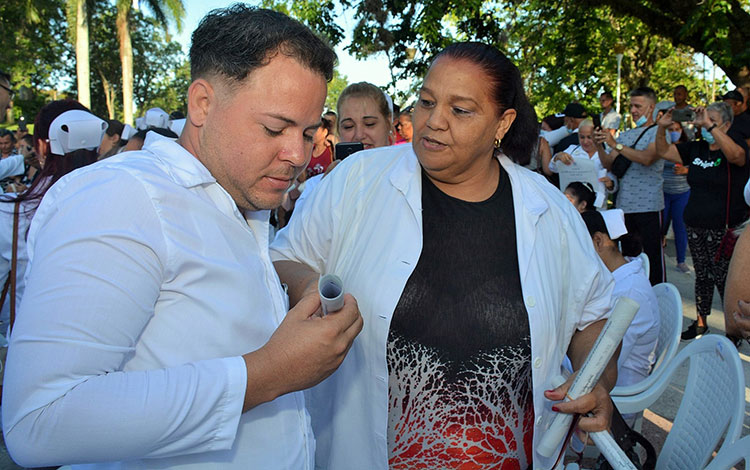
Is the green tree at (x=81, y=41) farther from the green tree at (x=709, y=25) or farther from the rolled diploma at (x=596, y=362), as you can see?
the rolled diploma at (x=596, y=362)

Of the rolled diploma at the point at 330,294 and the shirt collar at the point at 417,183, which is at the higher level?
the shirt collar at the point at 417,183

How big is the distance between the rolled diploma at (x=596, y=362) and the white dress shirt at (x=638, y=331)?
1.51 metres

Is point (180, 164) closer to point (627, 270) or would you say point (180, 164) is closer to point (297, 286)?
point (297, 286)

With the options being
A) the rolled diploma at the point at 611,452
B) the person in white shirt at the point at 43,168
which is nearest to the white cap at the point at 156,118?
the person in white shirt at the point at 43,168

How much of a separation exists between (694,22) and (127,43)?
27706 mm

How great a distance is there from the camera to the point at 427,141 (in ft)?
6.66

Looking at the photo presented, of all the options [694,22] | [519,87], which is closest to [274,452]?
[519,87]

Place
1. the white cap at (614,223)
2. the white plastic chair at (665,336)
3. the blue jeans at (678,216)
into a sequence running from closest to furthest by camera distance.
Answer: the white plastic chair at (665,336) → the white cap at (614,223) → the blue jeans at (678,216)

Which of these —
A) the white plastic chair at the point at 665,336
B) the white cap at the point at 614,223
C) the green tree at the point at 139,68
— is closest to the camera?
the white plastic chair at the point at 665,336

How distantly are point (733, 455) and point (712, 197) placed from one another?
15.4 ft

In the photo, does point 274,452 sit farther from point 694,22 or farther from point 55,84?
point 55,84

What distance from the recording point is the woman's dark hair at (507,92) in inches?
79.1

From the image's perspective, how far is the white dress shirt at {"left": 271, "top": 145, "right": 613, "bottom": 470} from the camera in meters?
1.84

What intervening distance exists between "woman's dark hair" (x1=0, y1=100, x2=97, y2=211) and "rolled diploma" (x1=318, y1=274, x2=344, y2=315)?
201 cm
